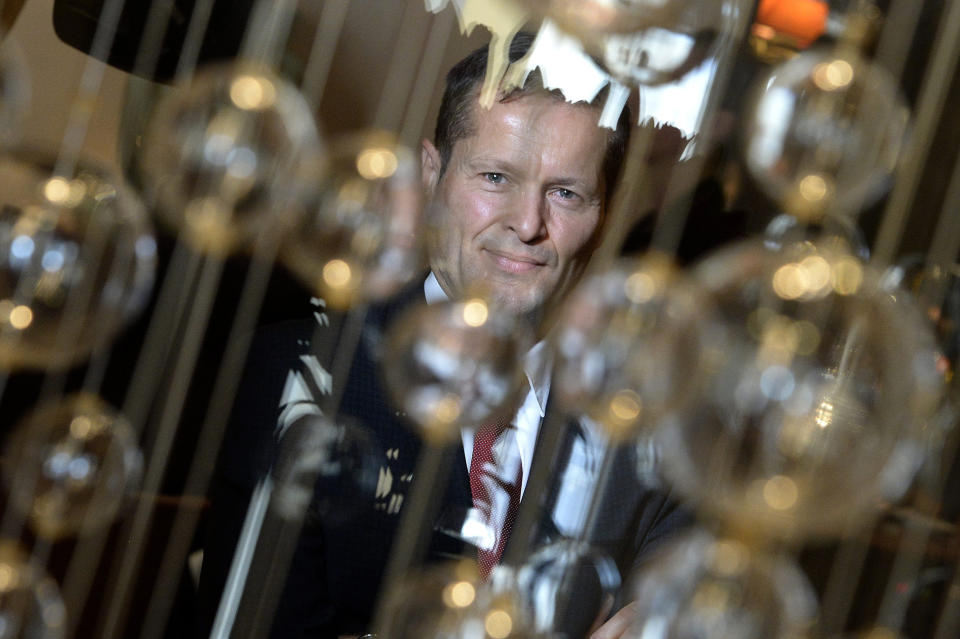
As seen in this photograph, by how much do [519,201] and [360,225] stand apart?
212 millimetres

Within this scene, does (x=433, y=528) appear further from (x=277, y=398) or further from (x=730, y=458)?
(x=730, y=458)

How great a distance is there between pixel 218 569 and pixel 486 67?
641 mm

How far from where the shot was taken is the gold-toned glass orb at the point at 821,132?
0.91m

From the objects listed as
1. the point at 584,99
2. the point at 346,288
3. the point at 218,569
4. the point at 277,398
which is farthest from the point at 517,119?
the point at 218,569

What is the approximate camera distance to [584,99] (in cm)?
118

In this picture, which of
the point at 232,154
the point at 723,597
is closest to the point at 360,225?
the point at 232,154

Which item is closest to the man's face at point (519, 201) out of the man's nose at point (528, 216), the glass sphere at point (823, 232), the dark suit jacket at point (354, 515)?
the man's nose at point (528, 216)

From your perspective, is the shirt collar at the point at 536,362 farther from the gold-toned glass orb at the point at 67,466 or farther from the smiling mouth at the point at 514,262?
the gold-toned glass orb at the point at 67,466

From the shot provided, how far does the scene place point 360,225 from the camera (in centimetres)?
97

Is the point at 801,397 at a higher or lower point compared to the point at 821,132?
lower

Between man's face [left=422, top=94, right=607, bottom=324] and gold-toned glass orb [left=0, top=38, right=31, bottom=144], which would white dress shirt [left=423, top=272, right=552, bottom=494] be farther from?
gold-toned glass orb [left=0, top=38, right=31, bottom=144]

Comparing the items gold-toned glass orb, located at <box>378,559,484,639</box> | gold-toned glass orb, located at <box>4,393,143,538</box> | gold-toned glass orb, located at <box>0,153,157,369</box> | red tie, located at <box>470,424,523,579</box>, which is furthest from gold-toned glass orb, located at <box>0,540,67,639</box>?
red tie, located at <box>470,424,523,579</box>

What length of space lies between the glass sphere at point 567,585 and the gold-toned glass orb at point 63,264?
1.53ft

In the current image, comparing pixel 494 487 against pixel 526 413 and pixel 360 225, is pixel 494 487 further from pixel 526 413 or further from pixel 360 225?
pixel 360 225
